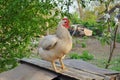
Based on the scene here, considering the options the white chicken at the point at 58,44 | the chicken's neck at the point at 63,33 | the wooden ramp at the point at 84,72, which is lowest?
the wooden ramp at the point at 84,72

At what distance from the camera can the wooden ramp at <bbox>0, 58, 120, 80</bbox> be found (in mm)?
3107

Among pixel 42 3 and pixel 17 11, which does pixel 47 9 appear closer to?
pixel 42 3

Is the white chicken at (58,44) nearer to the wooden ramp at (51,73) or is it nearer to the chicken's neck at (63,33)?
the chicken's neck at (63,33)

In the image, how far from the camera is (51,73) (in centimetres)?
329

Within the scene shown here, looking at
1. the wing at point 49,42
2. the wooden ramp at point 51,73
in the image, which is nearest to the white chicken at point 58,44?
the wing at point 49,42

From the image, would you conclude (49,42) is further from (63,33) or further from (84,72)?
(84,72)

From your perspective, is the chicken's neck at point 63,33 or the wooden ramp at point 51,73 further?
the chicken's neck at point 63,33

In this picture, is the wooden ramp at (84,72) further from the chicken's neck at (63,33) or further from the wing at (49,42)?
the chicken's neck at (63,33)

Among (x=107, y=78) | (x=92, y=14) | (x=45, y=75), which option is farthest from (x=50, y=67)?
(x=92, y=14)

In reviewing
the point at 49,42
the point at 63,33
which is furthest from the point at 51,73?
the point at 63,33

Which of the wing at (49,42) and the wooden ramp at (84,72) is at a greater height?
the wing at (49,42)

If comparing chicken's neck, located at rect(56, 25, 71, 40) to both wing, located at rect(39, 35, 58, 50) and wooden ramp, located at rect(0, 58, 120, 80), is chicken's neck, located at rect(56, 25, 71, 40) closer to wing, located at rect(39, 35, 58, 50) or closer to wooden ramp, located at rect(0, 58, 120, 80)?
wing, located at rect(39, 35, 58, 50)

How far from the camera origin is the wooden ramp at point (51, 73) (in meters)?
3.11

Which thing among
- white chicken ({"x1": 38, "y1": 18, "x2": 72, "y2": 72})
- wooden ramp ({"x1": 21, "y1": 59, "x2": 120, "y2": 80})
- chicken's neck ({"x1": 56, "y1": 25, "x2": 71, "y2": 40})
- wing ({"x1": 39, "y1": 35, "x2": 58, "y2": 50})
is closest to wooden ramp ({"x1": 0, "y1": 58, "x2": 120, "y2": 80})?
wooden ramp ({"x1": 21, "y1": 59, "x2": 120, "y2": 80})
